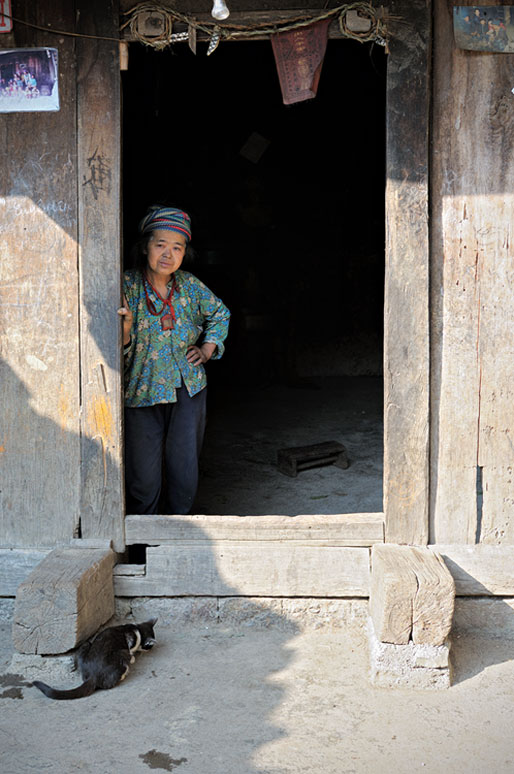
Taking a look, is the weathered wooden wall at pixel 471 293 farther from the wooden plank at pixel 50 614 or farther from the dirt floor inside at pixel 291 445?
the wooden plank at pixel 50 614

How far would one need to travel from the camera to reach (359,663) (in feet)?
11.6

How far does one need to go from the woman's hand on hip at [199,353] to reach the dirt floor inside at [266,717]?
A: 1.53 metres

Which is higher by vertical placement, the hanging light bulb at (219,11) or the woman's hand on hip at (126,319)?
the hanging light bulb at (219,11)

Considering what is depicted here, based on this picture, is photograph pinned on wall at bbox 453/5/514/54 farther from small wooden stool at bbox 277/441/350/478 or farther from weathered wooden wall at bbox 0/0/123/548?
small wooden stool at bbox 277/441/350/478

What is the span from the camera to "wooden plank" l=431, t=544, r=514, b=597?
3809 millimetres

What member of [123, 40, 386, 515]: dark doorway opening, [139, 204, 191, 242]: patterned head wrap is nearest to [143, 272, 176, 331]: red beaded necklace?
[139, 204, 191, 242]: patterned head wrap

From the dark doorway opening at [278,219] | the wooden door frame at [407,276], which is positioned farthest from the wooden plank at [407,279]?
the dark doorway opening at [278,219]

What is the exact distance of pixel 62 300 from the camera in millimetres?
3848

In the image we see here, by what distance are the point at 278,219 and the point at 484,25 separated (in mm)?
5779

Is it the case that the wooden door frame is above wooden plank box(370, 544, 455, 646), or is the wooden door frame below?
above

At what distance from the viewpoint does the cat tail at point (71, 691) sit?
3.18 meters

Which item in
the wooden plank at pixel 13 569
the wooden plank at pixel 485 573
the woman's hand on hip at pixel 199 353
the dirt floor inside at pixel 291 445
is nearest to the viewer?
the wooden plank at pixel 485 573

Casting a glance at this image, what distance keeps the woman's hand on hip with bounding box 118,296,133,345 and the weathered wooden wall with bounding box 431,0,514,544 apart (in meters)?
1.53

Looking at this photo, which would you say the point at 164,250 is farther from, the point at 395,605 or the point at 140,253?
the point at 395,605
